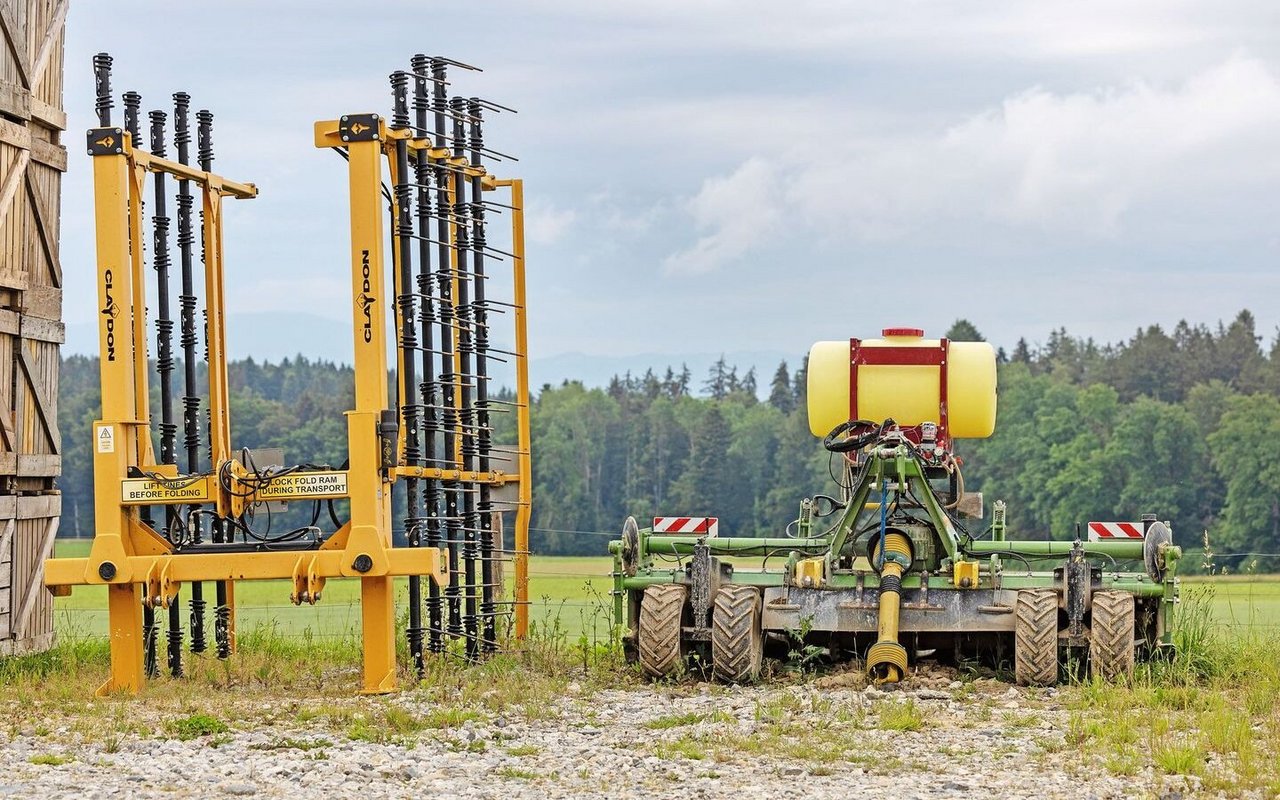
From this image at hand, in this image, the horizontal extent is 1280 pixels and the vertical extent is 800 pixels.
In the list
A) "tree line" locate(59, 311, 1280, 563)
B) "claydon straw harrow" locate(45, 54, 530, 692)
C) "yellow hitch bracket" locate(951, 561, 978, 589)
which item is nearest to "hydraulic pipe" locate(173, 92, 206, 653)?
"claydon straw harrow" locate(45, 54, 530, 692)

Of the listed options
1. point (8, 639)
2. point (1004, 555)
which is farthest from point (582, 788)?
point (8, 639)

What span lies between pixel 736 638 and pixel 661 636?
66 centimetres

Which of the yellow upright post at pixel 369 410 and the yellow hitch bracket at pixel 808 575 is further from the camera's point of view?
the yellow hitch bracket at pixel 808 575

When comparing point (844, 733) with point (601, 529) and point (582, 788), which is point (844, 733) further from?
point (601, 529)

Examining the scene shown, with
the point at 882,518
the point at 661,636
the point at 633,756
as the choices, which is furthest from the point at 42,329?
the point at 633,756

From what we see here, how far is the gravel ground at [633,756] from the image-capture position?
34.4 ft

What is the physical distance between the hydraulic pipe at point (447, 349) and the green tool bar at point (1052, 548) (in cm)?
459

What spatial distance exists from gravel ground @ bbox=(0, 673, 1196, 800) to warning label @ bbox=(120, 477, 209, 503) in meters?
1.87

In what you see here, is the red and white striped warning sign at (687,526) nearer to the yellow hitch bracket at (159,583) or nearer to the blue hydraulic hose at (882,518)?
the blue hydraulic hose at (882,518)

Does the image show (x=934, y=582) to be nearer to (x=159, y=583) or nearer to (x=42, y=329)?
(x=159, y=583)

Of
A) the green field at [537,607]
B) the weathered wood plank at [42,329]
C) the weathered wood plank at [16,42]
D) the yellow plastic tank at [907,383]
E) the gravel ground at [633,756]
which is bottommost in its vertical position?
the green field at [537,607]

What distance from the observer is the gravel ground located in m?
10.5

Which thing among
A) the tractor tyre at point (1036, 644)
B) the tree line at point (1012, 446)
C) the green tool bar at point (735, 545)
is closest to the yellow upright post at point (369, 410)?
the green tool bar at point (735, 545)

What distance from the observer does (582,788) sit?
10.5 m
